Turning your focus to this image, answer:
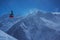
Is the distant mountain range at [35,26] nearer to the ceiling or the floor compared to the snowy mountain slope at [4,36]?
nearer to the ceiling

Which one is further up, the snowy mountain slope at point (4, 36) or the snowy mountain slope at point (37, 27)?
the snowy mountain slope at point (37, 27)

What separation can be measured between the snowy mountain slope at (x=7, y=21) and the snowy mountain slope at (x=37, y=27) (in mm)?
46

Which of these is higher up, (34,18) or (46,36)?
(34,18)

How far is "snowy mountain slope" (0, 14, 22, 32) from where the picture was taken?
1.52 m

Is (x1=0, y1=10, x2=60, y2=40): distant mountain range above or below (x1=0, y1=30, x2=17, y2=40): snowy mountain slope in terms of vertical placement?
above

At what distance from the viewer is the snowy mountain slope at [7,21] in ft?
4.98

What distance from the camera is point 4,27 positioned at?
1.52 meters

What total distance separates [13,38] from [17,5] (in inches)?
17.0

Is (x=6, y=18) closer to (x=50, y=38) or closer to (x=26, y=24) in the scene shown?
(x=26, y=24)

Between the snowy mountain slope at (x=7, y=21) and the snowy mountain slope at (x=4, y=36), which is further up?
the snowy mountain slope at (x=7, y=21)

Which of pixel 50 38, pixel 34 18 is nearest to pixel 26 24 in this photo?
pixel 34 18

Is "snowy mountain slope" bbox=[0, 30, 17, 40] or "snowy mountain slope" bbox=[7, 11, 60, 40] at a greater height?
"snowy mountain slope" bbox=[7, 11, 60, 40]

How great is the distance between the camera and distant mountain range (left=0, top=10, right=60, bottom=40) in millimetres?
1486

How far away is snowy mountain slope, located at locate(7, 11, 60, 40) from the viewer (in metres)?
1.48
